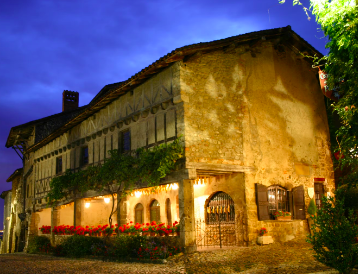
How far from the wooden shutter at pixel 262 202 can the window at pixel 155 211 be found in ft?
20.5

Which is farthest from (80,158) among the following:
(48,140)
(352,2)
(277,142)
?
(352,2)

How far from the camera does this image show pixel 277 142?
14141 mm

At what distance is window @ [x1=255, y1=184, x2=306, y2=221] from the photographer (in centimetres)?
1302

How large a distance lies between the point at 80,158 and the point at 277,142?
960 cm

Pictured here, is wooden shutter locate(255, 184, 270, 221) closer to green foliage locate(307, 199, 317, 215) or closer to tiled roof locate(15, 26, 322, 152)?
green foliage locate(307, 199, 317, 215)

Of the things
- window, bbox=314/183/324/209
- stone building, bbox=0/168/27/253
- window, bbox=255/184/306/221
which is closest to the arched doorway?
window, bbox=255/184/306/221

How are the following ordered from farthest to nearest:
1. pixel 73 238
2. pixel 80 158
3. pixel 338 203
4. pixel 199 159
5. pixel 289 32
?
pixel 80 158, pixel 73 238, pixel 289 32, pixel 199 159, pixel 338 203

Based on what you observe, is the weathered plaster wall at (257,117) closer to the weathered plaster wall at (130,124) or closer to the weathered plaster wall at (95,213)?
the weathered plaster wall at (130,124)

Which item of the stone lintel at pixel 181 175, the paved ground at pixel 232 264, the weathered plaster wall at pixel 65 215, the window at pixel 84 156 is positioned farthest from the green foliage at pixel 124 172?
the paved ground at pixel 232 264

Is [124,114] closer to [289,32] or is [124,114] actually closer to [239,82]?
[239,82]

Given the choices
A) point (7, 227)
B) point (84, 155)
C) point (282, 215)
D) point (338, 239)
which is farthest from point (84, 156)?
point (7, 227)

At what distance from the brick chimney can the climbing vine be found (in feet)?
34.0

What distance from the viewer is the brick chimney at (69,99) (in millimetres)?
27672

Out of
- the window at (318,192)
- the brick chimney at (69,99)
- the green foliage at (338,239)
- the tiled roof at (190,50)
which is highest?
the brick chimney at (69,99)
